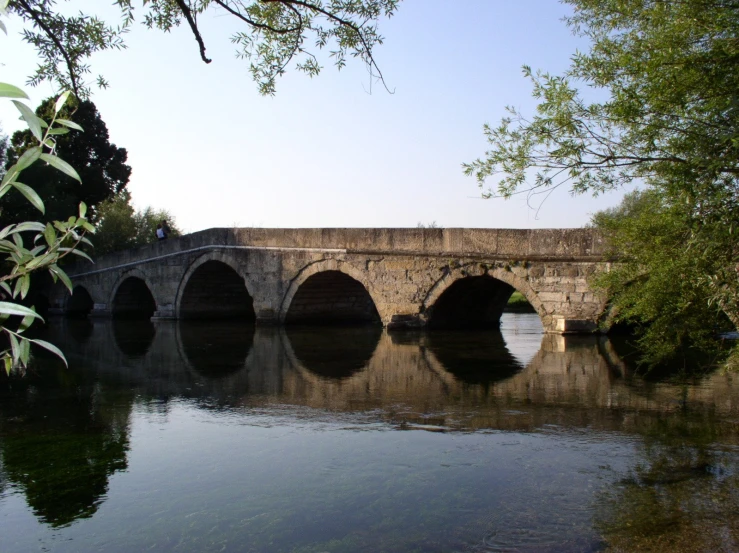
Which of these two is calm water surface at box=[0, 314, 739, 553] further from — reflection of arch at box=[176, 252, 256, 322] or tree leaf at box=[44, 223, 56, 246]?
reflection of arch at box=[176, 252, 256, 322]

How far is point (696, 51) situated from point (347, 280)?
36.8 ft

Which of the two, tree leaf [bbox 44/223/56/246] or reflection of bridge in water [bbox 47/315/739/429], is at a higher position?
tree leaf [bbox 44/223/56/246]

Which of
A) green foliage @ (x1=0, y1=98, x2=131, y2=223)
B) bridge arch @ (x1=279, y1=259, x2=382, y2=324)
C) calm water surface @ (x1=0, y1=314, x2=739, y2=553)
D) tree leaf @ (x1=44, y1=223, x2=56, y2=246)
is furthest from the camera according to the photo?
green foliage @ (x1=0, y1=98, x2=131, y2=223)

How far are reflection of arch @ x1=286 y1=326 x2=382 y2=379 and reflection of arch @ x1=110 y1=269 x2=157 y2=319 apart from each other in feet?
28.8

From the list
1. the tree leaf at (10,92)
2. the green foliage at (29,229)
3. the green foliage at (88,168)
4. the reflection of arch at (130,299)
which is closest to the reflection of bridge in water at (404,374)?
the green foliage at (29,229)

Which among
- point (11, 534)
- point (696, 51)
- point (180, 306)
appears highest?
point (696, 51)

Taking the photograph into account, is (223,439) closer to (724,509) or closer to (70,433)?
(70,433)

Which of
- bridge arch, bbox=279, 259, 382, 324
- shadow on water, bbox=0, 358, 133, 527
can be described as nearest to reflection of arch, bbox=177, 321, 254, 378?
bridge arch, bbox=279, 259, 382, 324

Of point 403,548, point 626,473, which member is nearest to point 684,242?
point 626,473

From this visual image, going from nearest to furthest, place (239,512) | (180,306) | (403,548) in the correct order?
(403,548) → (239,512) → (180,306)

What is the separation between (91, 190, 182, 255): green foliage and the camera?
28219 millimetres

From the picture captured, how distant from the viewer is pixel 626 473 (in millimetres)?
4039

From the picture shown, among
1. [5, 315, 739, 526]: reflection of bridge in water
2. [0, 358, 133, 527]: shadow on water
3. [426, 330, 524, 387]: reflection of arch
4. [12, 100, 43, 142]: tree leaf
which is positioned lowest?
[0, 358, 133, 527]: shadow on water

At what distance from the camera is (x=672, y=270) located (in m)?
5.12
